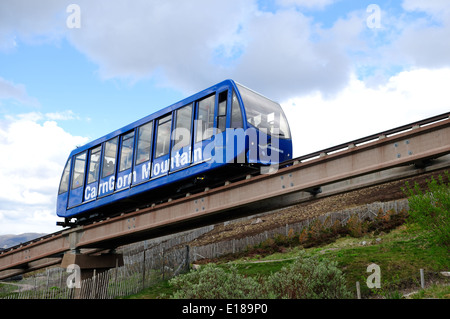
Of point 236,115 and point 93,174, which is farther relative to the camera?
point 93,174

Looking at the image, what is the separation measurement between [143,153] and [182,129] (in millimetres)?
2484

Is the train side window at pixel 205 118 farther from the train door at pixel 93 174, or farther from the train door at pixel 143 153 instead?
the train door at pixel 93 174

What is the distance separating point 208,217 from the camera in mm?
16062

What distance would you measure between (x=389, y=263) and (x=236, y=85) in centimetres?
1218

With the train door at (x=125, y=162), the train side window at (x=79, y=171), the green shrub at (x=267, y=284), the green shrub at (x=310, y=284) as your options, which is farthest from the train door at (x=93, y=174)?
the green shrub at (x=310, y=284)

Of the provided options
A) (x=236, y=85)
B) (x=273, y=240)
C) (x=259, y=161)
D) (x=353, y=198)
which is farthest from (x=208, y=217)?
(x=353, y=198)

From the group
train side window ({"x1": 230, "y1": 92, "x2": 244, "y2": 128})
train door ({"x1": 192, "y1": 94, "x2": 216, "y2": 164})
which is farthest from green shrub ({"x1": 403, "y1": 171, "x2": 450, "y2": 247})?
train door ({"x1": 192, "y1": 94, "x2": 216, "y2": 164})

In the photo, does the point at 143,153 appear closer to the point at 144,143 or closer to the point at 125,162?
the point at 144,143

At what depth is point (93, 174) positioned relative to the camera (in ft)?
65.0

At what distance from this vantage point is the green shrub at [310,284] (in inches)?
462

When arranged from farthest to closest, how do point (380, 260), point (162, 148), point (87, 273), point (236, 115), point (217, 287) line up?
point (87, 273), point (380, 260), point (162, 148), point (236, 115), point (217, 287)

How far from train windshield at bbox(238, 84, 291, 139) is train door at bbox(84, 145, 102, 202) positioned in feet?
27.7

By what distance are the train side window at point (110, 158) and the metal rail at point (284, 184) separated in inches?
80.1

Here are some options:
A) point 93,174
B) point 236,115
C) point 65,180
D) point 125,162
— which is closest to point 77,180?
point 65,180
